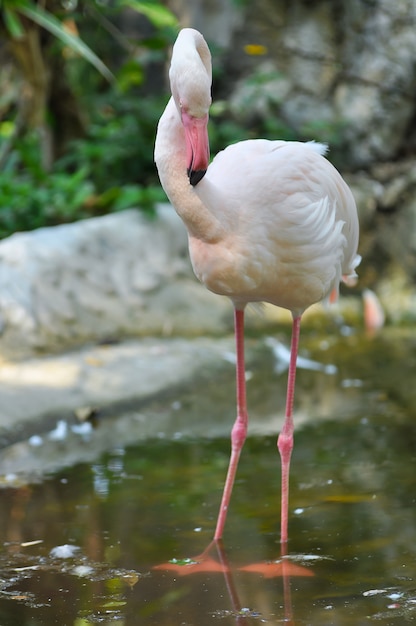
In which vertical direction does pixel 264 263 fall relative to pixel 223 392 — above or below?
above

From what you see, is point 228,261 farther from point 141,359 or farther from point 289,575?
point 141,359

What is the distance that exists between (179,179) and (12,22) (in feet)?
14.7

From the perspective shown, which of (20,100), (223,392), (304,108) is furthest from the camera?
(304,108)

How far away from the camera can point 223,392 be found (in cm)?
556

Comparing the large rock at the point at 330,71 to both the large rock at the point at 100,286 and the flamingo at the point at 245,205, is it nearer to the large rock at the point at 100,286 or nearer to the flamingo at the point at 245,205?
the large rock at the point at 100,286

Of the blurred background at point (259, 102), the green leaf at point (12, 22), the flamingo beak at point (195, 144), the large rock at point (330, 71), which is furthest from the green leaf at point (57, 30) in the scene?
the flamingo beak at point (195, 144)

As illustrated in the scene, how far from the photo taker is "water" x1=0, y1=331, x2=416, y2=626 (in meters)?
2.84

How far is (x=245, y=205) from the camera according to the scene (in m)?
3.06

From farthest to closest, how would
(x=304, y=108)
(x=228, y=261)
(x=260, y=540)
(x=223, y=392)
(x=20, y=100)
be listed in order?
(x=304, y=108) → (x=20, y=100) → (x=223, y=392) → (x=260, y=540) → (x=228, y=261)

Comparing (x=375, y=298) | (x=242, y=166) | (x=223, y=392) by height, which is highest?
(x=242, y=166)

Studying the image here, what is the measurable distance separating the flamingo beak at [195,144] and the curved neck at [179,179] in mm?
91

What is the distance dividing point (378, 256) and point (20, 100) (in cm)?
345

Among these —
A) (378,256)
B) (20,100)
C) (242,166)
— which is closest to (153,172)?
(20,100)

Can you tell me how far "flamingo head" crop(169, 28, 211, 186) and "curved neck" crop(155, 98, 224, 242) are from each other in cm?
7
